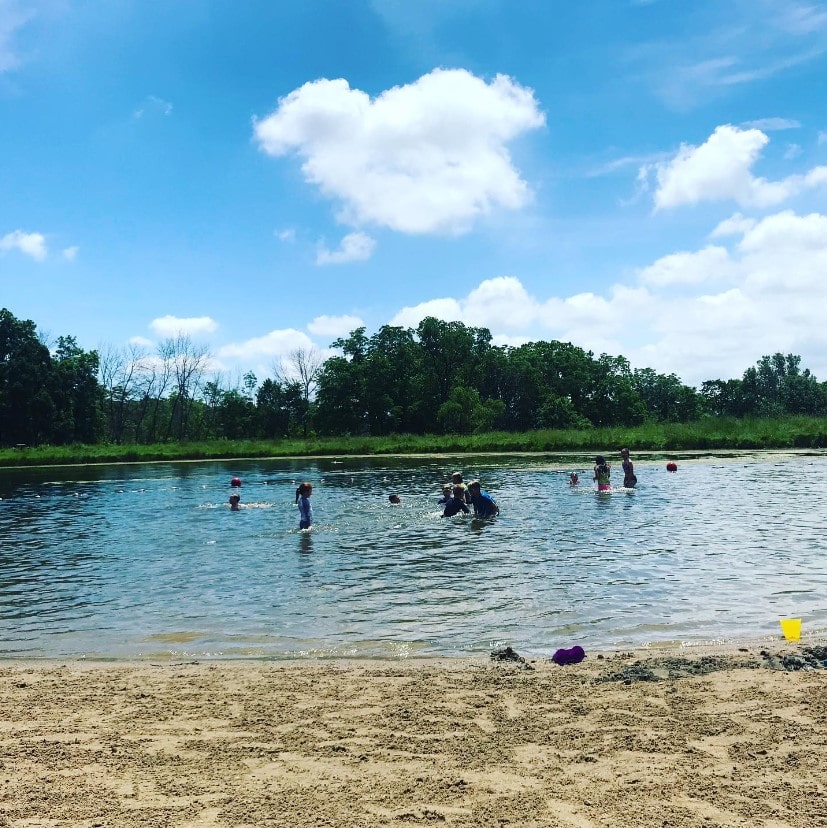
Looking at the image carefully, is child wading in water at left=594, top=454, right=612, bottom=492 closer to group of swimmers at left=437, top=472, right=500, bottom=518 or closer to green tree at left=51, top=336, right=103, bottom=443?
group of swimmers at left=437, top=472, right=500, bottom=518

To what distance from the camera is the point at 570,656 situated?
880 centimetres

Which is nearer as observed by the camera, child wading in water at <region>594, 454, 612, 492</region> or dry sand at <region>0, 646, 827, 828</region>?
dry sand at <region>0, 646, 827, 828</region>

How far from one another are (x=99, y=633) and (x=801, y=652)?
32.8ft

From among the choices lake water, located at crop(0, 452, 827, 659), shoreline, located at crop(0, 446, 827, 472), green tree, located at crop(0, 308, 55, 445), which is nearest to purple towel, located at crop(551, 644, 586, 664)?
lake water, located at crop(0, 452, 827, 659)

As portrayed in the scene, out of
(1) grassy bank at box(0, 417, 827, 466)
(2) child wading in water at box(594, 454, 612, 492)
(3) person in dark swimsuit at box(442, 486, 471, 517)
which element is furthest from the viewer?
(1) grassy bank at box(0, 417, 827, 466)

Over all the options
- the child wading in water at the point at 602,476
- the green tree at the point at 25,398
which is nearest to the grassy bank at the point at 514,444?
the green tree at the point at 25,398

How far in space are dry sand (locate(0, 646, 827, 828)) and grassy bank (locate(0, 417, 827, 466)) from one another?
4808 cm

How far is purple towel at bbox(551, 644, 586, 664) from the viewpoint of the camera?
8.78m

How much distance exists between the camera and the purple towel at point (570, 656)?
878 centimetres

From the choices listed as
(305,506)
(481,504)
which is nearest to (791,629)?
(481,504)

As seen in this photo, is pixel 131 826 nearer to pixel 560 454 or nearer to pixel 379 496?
pixel 379 496

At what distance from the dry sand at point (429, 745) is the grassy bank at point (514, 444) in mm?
48079

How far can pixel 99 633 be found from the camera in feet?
36.8

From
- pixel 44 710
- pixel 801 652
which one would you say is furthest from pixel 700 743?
pixel 44 710
